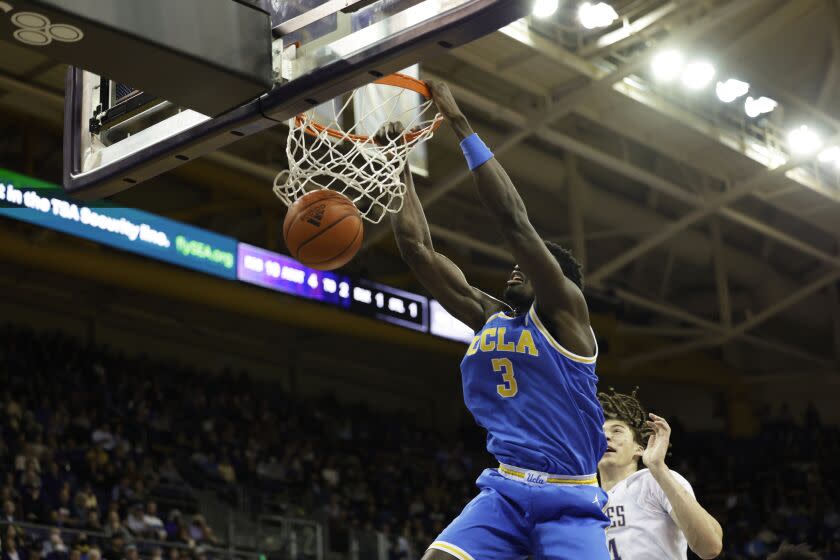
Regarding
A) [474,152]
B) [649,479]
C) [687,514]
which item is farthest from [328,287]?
[474,152]

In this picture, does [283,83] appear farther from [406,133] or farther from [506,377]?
[506,377]

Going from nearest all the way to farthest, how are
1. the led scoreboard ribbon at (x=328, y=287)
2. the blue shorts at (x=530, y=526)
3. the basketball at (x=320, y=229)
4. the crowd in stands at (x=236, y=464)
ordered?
the blue shorts at (x=530, y=526), the basketball at (x=320, y=229), the crowd in stands at (x=236, y=464), the led scoreboard ribbon at (x=328, y=287)

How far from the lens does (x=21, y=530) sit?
10609 millimetres

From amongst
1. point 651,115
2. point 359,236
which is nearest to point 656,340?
point 651,115

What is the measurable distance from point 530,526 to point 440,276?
1142 mm

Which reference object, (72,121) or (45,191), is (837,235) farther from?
(72,121)

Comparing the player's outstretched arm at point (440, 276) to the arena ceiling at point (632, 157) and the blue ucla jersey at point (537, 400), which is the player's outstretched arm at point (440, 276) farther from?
the arena ceiling at point (632, 157)

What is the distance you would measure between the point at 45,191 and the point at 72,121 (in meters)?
8.58

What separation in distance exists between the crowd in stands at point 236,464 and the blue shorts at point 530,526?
710 centimetres

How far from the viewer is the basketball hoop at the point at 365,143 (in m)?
5.13

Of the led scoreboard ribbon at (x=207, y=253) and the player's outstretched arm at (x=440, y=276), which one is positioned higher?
the led scoreboard ribbon at (x=207, y=253)

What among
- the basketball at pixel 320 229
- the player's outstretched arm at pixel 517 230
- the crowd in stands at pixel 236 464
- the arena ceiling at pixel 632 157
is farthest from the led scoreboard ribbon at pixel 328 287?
the player's outstretched arm at pixel 517 230

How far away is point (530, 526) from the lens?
4.17m

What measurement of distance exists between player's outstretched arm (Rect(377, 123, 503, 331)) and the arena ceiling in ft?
27.0
